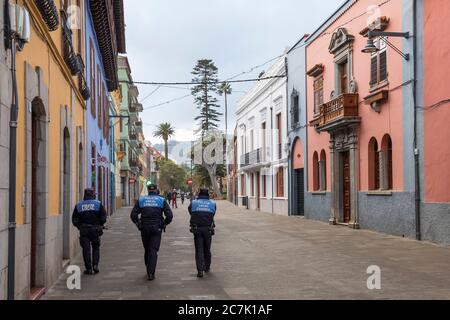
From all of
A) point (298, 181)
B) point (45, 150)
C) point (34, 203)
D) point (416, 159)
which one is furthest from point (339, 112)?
point (34, 203)

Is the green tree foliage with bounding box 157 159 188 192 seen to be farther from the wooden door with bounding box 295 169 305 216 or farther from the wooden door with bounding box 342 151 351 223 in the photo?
the wooden door with bounding box 342 151 351 223

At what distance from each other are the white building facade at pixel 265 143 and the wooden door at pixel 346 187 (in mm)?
Result: 7979

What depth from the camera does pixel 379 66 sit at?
19766 mm

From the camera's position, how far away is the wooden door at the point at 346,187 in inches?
902

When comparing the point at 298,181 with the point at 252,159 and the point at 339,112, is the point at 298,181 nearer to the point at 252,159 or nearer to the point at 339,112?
the point at 339,112

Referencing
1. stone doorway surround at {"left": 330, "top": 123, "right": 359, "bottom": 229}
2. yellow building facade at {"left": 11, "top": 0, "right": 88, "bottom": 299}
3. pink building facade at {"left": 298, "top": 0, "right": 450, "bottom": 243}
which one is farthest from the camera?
stone doorway surround at {"left": 330, "top": 123, "right": 359, "bottom": 229}

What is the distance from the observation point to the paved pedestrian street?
879 cm

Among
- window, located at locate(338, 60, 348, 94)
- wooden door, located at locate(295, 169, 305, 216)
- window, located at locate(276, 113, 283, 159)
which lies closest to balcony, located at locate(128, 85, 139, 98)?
window, located at locate(276, 113, 283, 159)

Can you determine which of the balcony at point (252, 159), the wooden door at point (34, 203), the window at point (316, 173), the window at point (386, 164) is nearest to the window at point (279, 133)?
the balcony at point (252, 159)

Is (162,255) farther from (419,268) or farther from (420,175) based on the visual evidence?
(420,175)

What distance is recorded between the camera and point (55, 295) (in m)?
8.75

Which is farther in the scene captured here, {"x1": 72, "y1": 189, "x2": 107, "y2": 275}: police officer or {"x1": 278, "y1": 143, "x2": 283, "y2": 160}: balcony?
{"x1": 278, "y1": 143, "x2": 283, "y2": 160}: balcony

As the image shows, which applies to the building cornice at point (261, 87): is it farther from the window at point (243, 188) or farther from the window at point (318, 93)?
the window at point (318, 93)

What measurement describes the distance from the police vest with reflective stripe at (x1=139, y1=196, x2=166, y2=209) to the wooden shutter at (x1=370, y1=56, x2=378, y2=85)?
1186cm
